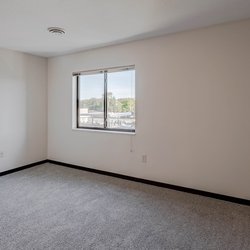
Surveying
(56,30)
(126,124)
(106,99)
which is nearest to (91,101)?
(106,99)

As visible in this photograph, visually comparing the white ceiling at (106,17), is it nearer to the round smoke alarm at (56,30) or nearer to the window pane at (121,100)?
the round smoke alarm at (56,30)

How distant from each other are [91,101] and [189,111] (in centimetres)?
199

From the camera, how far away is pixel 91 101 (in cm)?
418

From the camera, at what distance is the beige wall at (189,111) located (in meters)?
2.68

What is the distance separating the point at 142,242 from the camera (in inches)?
77.0

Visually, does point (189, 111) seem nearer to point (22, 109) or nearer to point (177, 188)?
point (177, 188)

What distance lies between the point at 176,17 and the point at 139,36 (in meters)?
0.76

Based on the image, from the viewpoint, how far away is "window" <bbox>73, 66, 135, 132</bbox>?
3691mm

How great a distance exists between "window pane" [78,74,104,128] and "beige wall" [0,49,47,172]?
86 cm

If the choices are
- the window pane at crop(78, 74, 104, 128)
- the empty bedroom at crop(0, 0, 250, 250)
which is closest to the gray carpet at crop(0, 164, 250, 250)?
the empty bedroom at crop(0, 0, 250, 250)

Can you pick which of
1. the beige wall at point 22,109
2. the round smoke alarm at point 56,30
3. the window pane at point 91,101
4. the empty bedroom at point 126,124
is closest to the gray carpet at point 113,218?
the empty bedroom at point 126,124

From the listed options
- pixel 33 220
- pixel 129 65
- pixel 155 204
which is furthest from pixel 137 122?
pixel 33 220

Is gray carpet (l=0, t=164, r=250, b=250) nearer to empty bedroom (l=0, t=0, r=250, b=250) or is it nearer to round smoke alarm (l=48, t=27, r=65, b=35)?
empty bedroom (l=0, t=0, r=250, b=250)

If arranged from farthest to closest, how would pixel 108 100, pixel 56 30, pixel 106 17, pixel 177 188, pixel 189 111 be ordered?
pixel 108 100, pixel 177 188, pixel 189 111, pixel 56 30, pixel 106 17
